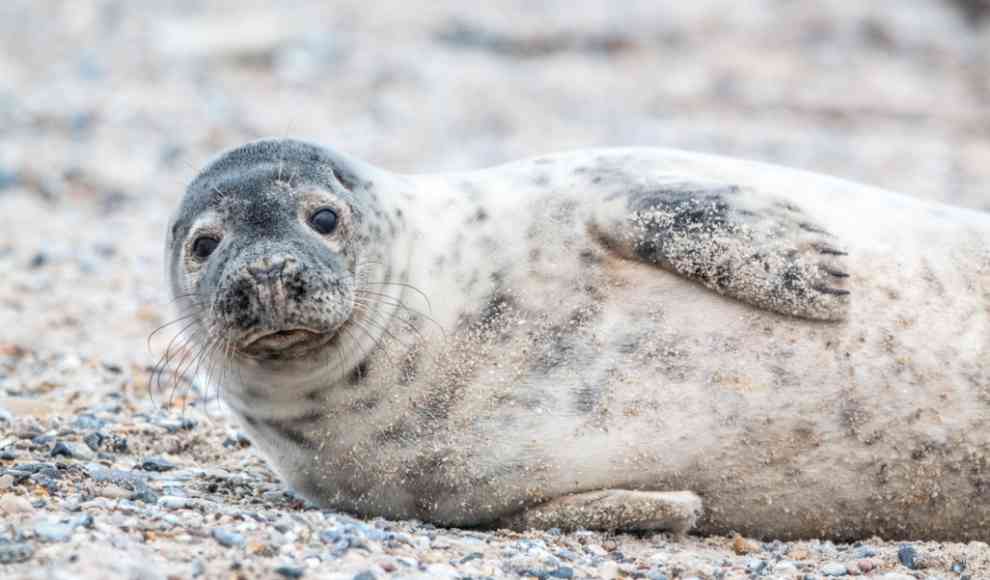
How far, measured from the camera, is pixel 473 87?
35.9 feet

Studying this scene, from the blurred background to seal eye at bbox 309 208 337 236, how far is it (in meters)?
4.28

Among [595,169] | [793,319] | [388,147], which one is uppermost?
[388,147]

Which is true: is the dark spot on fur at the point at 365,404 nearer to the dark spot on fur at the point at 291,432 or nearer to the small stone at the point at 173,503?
the dark spot on fur at the point at 291,432

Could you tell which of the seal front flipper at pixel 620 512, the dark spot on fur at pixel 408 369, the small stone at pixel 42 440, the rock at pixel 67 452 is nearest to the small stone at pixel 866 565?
the seal front flipper at pixel 620 512

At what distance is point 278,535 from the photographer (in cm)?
318

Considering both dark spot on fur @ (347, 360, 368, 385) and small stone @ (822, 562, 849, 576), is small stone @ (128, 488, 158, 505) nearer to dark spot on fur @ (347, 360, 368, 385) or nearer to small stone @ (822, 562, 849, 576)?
dark spot on fur @ (347, 360, 368, 385)

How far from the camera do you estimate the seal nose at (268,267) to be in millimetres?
3348

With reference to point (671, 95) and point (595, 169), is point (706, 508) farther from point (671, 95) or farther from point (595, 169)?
point (671, 95)

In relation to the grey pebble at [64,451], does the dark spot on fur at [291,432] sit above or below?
above

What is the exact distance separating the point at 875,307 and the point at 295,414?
162cm

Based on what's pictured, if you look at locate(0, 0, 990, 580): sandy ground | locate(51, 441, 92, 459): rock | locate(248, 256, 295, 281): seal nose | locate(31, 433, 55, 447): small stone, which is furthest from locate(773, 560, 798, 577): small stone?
locate(31, 433, 55, 447): small stone

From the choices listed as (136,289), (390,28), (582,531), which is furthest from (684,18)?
(582,531)

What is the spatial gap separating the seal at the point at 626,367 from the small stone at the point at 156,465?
1.25 ft

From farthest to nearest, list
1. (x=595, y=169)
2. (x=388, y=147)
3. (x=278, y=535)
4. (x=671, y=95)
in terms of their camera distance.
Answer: (x=671, y=95)
(x=388, y=147)
(x=595, y=169)
(x=278, y=535)
